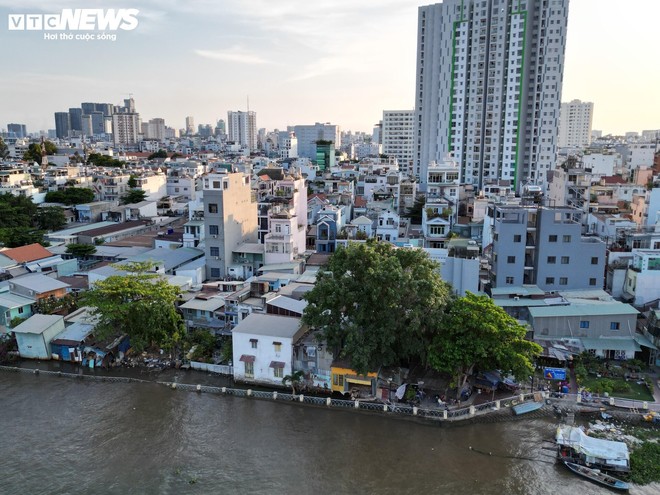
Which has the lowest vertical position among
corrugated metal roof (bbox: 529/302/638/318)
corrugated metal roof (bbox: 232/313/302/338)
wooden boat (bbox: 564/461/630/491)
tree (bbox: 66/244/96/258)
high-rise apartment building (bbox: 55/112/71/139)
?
wooden boat (bbox: 564/461/630/491)

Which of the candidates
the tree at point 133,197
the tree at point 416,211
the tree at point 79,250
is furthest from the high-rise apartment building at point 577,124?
the tree at point 79,250

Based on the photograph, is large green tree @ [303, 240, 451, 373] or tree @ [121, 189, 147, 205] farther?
tree @ [121, 189, 147, 205]

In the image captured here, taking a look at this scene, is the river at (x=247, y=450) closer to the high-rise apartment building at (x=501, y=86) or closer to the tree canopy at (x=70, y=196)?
the tree canopy at (x=70, y=196)

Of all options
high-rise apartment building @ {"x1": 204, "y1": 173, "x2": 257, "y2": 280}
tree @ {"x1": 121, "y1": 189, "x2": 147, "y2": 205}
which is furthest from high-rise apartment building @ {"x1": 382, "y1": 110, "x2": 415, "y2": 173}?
high-rise apartment building @ {"x1": 204, "y1": 173, "x2": 257, "y2": 280}

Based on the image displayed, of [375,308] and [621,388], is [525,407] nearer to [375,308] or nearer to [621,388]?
[621,388]

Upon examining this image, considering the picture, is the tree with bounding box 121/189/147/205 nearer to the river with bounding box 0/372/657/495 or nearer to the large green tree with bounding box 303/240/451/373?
the river with bounding box 0/372/657/495
